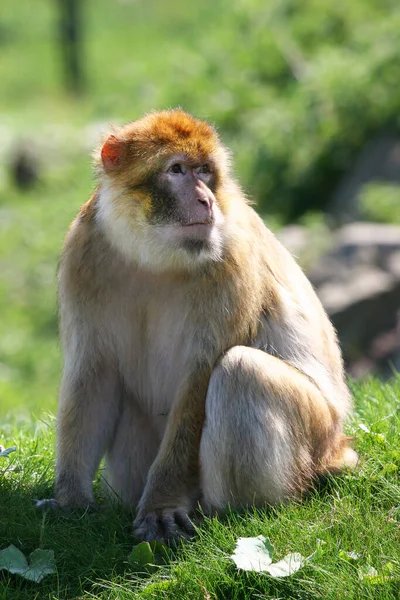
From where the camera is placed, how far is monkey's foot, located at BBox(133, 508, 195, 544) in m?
4.34

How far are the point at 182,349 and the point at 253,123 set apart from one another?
8.37 m

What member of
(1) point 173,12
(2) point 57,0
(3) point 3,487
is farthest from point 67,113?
(3) point 3,487

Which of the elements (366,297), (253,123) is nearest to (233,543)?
(366,297)

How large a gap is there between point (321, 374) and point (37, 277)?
9748mm

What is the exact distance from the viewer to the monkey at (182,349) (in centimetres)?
440

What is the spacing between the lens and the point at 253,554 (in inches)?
156

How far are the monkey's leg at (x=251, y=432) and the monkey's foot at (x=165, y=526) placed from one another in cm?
13

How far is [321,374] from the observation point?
4.85 m

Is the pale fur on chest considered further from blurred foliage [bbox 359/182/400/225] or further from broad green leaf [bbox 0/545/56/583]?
blurred foliage [bbox 359/182/400/225]

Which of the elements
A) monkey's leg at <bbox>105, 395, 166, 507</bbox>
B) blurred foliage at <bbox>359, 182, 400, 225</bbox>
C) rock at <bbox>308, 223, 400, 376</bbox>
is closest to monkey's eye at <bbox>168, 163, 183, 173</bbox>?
monkey's leg at <bbox>105, 395, 166, 507</bbox>

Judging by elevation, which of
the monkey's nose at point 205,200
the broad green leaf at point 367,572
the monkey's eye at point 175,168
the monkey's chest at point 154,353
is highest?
the monkey's eye at point 175,168

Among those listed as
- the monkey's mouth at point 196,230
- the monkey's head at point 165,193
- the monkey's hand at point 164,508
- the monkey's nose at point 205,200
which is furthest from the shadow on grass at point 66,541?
the monkey's nose at point 205,200

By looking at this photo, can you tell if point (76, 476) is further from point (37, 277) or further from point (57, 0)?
point (57, 0)

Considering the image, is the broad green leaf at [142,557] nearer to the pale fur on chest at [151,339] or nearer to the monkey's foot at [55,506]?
the monkey's foot at [55,506]
